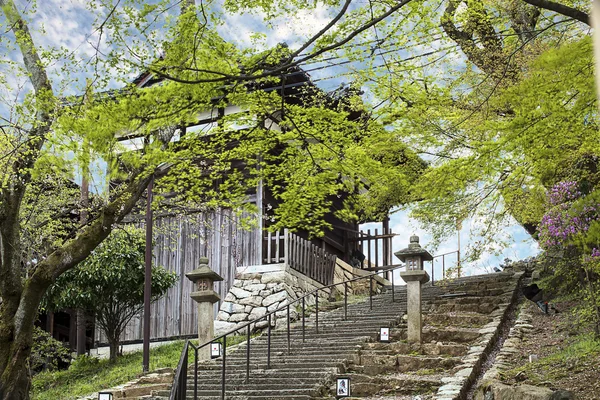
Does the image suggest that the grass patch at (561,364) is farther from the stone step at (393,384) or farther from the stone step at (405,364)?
the stone step at (405,364)

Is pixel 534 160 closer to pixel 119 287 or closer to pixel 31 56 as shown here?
pixel 31 56

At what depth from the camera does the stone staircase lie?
10.0 m

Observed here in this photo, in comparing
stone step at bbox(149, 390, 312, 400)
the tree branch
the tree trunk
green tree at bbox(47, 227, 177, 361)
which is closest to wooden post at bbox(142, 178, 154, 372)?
green tree at bbox(47, 227, 177, 361)

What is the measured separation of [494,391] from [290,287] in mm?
9828

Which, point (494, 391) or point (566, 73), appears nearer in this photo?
point (566, 73)

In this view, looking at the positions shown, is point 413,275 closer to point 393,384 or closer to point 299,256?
point 393,384

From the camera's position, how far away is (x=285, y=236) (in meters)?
18.0

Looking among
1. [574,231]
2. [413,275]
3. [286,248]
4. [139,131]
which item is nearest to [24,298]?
[139,131]

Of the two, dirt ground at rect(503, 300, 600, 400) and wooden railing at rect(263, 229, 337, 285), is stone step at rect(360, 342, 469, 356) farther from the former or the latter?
wooden railing at rect(263, 229, 337, 285)

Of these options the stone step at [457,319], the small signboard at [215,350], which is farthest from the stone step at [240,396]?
the stone step at [457,319]

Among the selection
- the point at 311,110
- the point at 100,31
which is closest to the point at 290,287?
the point at 311,110

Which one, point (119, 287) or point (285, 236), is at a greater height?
point (285, 236)

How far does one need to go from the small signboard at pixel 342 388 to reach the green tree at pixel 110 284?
831 centimetres

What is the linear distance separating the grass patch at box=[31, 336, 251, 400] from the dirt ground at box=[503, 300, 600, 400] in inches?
265
